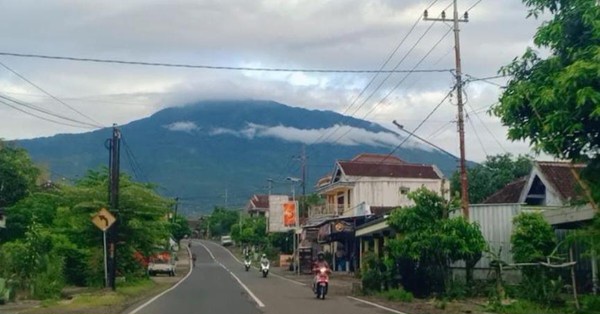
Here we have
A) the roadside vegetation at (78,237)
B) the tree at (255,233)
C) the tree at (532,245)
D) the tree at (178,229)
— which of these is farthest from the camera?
the tree at (255,233)

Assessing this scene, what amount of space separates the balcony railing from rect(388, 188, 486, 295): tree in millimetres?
39090

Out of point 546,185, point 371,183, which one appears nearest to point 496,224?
point 546,185

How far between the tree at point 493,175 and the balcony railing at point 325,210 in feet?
44.5

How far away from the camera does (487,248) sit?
27625mm

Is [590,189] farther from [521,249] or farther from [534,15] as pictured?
[521,249]

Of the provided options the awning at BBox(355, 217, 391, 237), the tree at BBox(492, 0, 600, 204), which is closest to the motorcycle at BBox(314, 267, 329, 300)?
the awning at BBox(355, 217, 391, 237)

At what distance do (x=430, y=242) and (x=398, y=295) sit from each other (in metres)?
2.48

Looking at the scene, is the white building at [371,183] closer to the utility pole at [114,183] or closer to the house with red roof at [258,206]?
the utility pole at [114,183]

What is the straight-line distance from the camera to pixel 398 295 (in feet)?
94.6

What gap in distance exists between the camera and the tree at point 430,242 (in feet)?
90.2

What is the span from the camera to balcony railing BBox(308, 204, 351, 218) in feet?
230

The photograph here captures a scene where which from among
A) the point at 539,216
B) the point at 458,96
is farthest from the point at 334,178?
the point at 539,216

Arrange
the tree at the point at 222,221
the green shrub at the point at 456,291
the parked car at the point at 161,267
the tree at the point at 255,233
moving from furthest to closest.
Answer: the tree at the point at 222,221 → the tree at the point at 255,233 → the parked car at the point at 161,267 → the green shrub at the point at 456,291

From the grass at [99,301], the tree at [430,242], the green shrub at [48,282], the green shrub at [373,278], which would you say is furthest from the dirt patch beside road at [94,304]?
the tree at [430,242]
